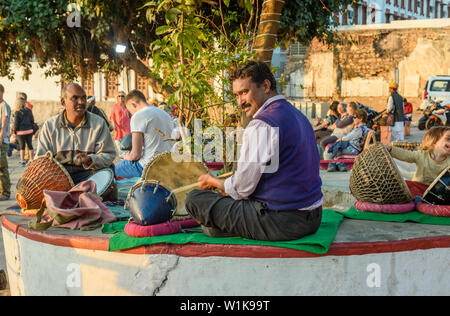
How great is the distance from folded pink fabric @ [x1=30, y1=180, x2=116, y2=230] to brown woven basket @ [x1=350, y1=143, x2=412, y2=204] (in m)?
2.27

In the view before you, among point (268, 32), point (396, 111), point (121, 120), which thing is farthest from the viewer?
point (396, 111)

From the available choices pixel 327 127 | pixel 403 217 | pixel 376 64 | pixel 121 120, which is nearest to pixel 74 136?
pixel 403 217

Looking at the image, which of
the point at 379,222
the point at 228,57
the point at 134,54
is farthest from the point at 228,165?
the point at 134,54

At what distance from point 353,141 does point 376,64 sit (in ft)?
78.0

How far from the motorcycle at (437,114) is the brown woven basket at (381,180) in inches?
634

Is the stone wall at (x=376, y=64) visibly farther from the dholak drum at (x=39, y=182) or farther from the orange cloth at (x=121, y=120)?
the dholak drum at (x=39, y=182)

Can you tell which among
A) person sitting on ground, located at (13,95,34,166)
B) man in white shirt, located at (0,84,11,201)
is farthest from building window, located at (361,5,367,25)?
man in white shirt, located at (0,84,11,201)

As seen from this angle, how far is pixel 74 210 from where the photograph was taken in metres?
4.46

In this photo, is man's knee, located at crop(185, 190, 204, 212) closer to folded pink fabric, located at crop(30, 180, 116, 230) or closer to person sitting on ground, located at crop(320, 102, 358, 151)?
folded pink fabric, located at crop(30, 180, 116, 230)

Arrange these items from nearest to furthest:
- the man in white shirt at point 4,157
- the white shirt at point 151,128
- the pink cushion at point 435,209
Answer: the pink cushion at point 435,209 < the white shirt at point 151,128 < the man in white shirt at point 4,157

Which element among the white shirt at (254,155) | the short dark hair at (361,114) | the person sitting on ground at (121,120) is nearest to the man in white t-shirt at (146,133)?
the white shirt at (254,155)

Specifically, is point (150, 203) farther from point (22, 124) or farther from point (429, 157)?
point (22, 124)

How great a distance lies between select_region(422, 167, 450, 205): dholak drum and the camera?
4.88 m

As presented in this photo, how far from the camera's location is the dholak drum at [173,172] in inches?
196
